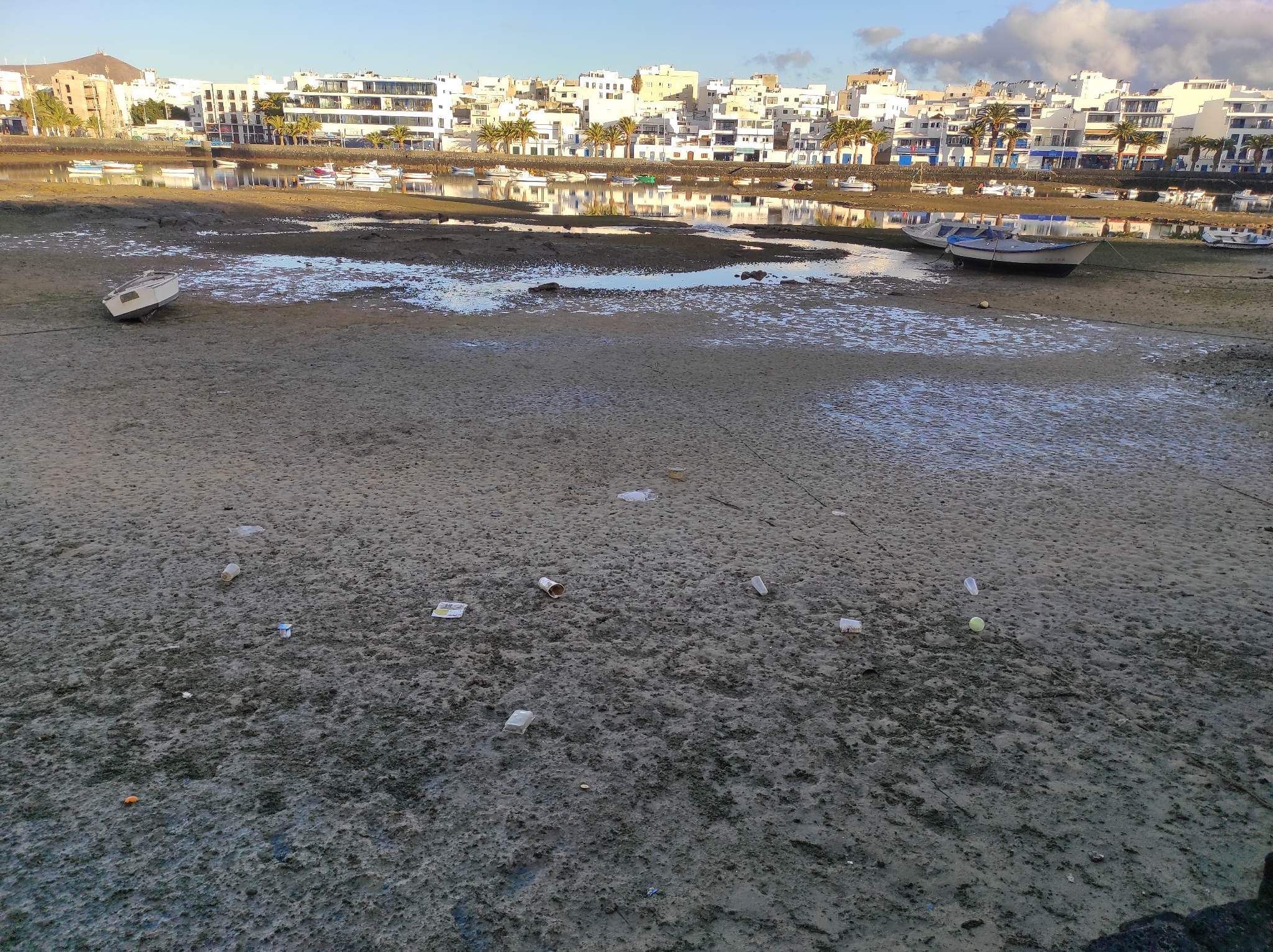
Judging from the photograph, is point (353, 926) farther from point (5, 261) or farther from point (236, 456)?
point (5, 261)

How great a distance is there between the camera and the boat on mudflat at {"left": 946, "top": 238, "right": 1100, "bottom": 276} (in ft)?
75.8

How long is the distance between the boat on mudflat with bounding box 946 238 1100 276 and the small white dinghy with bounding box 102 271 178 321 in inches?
838

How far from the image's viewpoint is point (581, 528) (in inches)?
243

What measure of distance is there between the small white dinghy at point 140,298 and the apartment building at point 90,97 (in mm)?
198234

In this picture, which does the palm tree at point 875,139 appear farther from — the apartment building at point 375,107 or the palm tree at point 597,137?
the apartment building at point 375,107

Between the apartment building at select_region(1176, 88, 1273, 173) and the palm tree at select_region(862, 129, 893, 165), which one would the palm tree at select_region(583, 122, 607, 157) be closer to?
the palm tree at select_region(862, 129, 893, 165)

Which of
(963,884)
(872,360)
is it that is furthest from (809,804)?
(872,360)

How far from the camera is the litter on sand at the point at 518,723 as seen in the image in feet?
12.8

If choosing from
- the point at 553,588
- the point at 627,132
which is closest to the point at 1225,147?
the point at 627,132

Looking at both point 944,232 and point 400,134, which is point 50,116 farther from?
point 944,232

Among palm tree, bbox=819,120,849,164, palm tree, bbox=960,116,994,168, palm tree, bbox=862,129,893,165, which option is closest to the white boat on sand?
palm tree, bbox=819,120,849,164

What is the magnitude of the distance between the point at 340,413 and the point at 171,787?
585 centimetres

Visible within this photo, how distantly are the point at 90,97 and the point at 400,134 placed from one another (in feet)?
345

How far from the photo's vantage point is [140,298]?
41.7 feet
